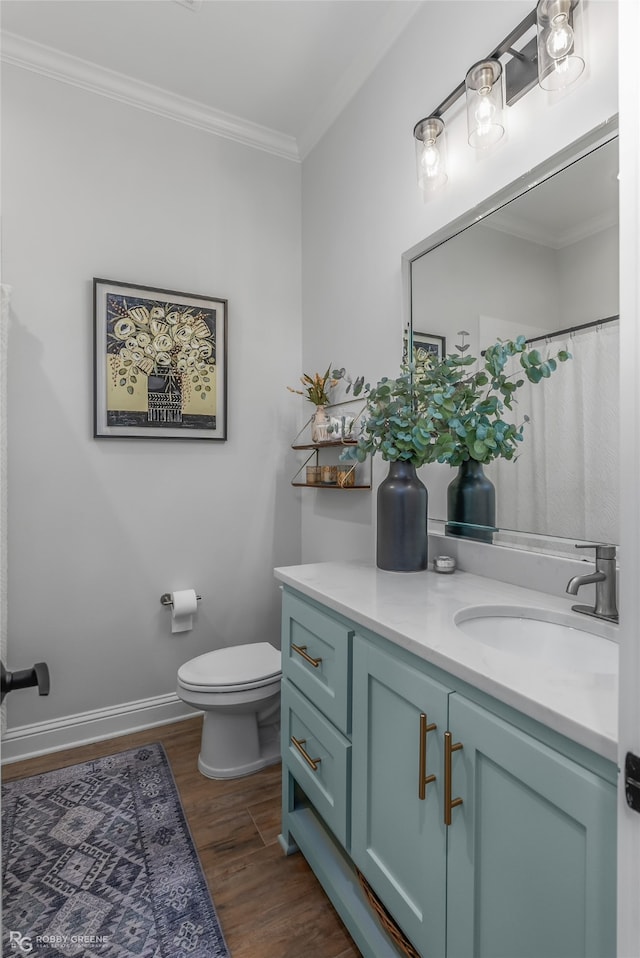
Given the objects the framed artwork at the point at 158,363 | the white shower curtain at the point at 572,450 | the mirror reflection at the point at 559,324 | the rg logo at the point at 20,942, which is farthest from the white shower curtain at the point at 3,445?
the white shower curtain at the point at 572,450

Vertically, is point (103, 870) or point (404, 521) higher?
point (404, 521)

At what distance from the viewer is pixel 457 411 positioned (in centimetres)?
144

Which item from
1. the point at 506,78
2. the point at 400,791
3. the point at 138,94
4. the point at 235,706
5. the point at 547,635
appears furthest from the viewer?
the point at 138,94

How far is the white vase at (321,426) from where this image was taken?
219cm

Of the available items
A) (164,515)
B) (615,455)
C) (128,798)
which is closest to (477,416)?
(615,455)

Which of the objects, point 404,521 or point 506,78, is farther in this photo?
point 404,521

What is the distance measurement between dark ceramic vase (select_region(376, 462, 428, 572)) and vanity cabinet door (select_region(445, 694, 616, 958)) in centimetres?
67

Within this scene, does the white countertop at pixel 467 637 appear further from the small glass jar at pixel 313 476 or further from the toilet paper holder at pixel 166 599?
the toilet paper holder at pixel 166 599

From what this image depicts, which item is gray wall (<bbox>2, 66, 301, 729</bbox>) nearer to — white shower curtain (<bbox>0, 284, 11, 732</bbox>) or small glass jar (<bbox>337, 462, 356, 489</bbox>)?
white shower curtain (<bbox>0, 284, 11, 732</bbox>)

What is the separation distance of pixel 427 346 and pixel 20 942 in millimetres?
2011

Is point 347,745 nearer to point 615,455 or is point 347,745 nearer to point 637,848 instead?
point 637,848

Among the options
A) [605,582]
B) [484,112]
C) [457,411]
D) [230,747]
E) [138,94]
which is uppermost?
[138,94]

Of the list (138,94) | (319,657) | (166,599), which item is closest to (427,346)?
(319,657)

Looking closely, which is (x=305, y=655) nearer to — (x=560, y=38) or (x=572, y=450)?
(x=572, y=450)
